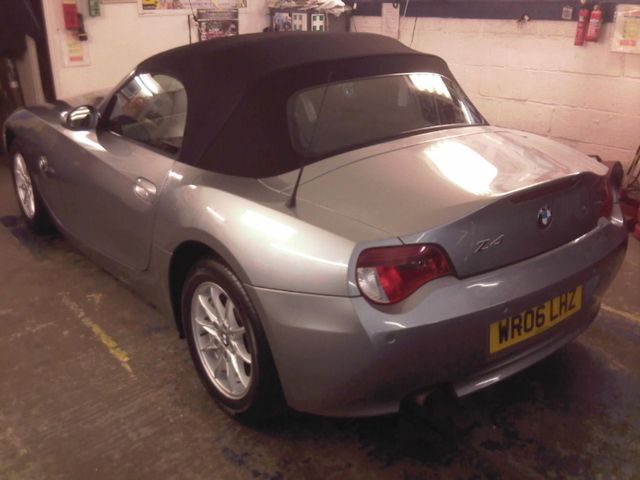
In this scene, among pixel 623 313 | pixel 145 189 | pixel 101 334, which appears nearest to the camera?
pixel 145 189

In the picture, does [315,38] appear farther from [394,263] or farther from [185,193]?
[394,263]

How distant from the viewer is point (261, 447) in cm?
206

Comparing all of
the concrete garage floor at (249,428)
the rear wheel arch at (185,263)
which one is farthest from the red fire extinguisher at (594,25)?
the rear wheel arch at (185,263)

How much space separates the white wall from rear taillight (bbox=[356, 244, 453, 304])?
4649 millimetres

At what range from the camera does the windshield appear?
2084 mm

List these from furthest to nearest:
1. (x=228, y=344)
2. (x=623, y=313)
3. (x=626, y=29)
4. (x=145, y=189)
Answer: (x=626, y=29), (x=623, y=313), (x=145, y=189), (x=228, y=344)

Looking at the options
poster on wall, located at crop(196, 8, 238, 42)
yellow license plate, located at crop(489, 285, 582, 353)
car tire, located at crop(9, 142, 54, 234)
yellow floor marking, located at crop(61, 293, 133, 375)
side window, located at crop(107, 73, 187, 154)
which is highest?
poster on wall, located at crop(196, 8, 238, 42)

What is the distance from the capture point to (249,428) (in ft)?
7.04

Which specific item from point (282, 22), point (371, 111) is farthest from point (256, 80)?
point (282, 22)

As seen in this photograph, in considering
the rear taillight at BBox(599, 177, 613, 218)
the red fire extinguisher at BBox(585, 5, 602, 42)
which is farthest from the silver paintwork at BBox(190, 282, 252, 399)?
the red fire extinguisher at BBox(585, 5, 602, 42)

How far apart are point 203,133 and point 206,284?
53 centimetres

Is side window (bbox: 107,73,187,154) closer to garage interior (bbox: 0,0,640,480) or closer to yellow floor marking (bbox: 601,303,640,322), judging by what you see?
garage interior (bbox: 0,0,640,480)

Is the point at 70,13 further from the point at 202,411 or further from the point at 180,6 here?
the point at 202,411

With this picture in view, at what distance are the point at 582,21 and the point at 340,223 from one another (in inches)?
149
